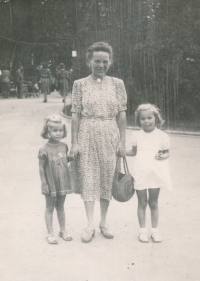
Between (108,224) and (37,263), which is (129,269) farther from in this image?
(108,224)

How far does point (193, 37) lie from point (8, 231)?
1108 cm

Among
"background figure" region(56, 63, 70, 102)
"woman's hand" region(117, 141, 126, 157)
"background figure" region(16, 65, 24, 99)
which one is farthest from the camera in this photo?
"background figure" region(16, 65, 24, 99)

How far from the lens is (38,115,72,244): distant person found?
436 centimetres

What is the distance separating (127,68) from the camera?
17.0 m

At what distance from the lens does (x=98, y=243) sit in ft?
14.4

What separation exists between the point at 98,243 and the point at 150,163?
35.6 inches

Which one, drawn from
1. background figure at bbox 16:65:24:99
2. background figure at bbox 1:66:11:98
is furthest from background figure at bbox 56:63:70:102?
background figure at bbox 1:66:11:98

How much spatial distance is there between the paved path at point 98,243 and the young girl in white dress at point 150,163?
0.24 m

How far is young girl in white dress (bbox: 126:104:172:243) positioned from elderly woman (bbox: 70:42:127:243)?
220 mm

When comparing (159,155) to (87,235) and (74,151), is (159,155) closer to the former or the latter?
(74,151)

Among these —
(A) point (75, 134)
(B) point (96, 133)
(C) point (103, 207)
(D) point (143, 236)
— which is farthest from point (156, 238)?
(A) point (75, 134)

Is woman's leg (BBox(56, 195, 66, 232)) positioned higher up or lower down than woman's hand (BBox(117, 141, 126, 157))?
lower down

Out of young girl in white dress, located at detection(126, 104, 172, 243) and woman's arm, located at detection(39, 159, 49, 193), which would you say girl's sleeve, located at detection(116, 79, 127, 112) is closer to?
young girl in white dress, located at detection(126, 104, 172, 243)

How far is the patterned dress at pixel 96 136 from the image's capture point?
→ 14.9ft
